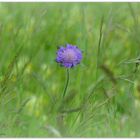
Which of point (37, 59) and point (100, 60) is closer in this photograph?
point (100, 60)

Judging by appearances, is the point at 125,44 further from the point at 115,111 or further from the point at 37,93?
the point at 115,111

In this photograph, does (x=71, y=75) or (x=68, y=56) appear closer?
(x=68, y=56)

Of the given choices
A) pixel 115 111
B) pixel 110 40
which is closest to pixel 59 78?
pixel 110 40

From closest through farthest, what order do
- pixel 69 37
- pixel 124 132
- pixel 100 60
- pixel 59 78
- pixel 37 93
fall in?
pixel 124 132 < pixel 100 60 < pixel 37 93 < pixel 59 78 < pixel 69 37

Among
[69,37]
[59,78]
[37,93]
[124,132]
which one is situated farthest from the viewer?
[69,37]

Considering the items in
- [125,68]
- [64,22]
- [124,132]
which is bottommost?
[124,132]
